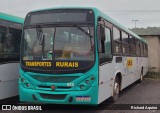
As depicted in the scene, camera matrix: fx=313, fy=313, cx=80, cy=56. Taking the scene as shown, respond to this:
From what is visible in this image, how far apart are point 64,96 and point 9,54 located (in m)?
2.69

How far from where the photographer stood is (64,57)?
8008mm

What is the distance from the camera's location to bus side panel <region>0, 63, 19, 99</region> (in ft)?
30.4

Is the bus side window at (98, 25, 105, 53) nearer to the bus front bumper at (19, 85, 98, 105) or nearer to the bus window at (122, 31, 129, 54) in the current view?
the bus front bumper at (19, 85, 98, 105)

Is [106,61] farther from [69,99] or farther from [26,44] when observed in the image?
[26,44]

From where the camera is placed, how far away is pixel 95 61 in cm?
796

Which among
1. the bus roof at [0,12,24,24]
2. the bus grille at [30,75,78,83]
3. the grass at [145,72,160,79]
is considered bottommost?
the grass at [145,72,160,79]

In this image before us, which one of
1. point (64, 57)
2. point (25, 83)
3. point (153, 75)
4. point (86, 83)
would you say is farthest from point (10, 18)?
point (153, 75)

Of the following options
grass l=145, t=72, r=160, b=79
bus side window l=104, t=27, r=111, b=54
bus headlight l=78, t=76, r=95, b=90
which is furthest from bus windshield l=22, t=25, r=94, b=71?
grass l=145, t=72, r=160, b=79

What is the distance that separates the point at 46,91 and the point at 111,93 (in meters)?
2.42

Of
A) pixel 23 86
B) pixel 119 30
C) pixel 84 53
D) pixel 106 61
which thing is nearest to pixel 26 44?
pixel 23 86

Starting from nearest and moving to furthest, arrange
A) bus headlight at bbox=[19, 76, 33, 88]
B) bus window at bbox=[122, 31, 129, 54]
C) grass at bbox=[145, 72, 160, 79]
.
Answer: bus headlight at bbox=[19, 76, 33, 88] < bus window at bbox=[122, 31, 129, 54] < grass at bbox=[145, 72, 160, 79]

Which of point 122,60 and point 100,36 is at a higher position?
point 100,36

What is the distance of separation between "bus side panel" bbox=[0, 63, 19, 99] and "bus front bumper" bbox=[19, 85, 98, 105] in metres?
1.37

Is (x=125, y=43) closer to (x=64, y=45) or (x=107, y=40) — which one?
(x=107, y=40)
